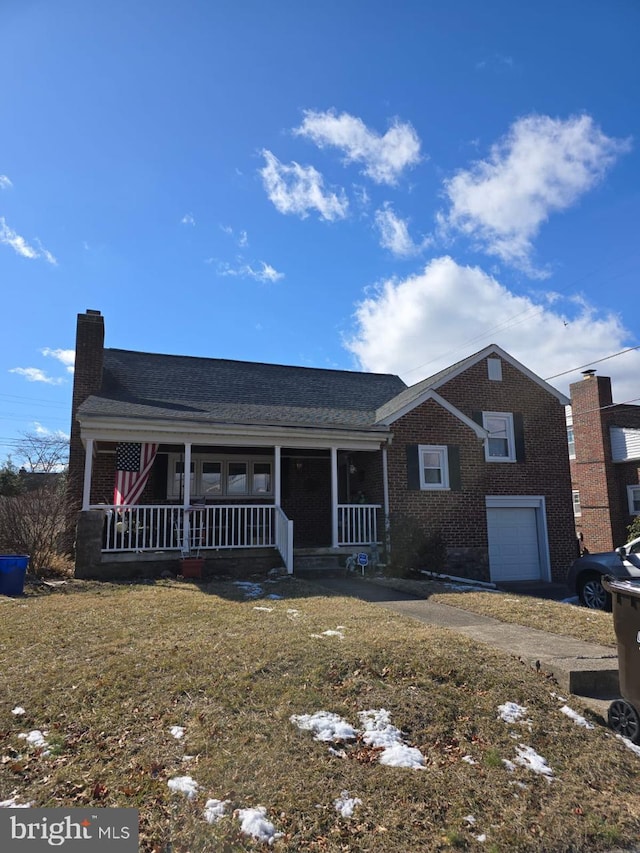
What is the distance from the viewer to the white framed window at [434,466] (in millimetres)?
14602

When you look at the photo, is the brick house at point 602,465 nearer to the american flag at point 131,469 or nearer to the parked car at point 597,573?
the parked car at point 597,573

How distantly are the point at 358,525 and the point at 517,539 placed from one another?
5200 millimetres

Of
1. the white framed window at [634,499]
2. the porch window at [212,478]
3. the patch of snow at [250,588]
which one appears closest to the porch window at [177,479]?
the porch window at [212,478]

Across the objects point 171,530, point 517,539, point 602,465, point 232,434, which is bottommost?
point 517,539

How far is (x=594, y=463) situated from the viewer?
83.6 ft

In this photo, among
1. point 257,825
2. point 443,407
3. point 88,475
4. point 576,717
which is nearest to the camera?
point 257,825

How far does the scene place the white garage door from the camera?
611 inches

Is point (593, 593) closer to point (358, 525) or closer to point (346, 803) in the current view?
point (358, 525)

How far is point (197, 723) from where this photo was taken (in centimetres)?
393

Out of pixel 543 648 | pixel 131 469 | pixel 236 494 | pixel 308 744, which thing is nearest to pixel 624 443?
pixel 236 494

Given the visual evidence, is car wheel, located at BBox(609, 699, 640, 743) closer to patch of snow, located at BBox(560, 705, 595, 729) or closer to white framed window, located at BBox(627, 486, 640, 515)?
patch of snow, located at BBox(560, 705, 595, 729)

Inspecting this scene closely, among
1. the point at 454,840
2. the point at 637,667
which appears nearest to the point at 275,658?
the point at 454,840

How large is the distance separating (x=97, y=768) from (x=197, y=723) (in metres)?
0.74

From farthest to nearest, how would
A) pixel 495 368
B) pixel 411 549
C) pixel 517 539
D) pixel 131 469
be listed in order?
pixel 495 368
pixel 517 539
pixel 411 549
pixel 131 469
